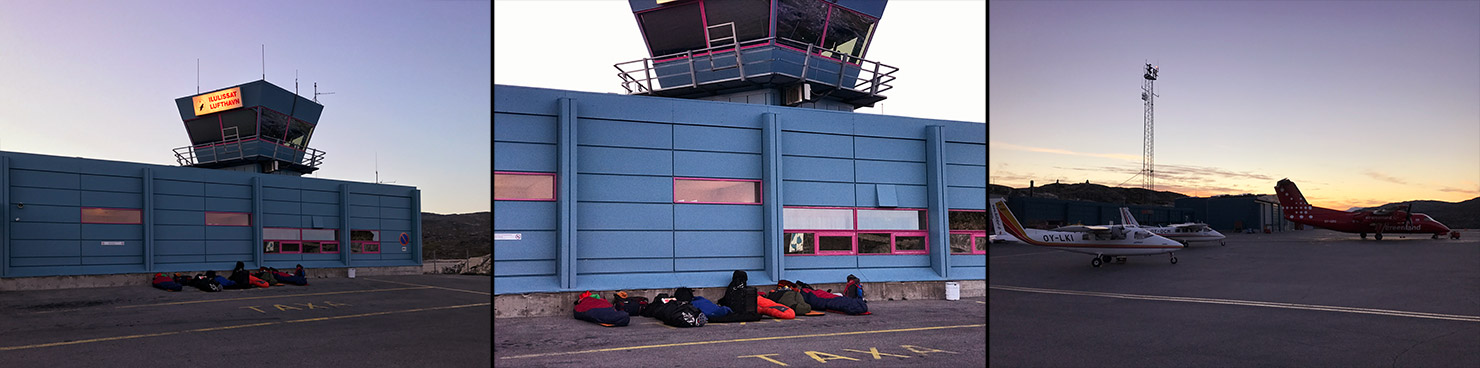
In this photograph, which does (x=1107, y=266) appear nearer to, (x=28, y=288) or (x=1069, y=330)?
(x=1069, y=330)

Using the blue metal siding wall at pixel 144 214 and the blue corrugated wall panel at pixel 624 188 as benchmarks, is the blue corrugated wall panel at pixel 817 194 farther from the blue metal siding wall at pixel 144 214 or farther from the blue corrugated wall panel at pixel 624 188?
the blue metal siding wall at pixel 144 214

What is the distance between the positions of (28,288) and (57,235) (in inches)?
88.3

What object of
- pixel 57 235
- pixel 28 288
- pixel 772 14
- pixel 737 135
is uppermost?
pixel 772 14

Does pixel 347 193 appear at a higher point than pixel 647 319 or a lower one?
higher

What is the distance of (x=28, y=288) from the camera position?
92.5 ft

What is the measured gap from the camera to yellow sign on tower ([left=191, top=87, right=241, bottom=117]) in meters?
38.8

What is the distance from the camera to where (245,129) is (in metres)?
38.9

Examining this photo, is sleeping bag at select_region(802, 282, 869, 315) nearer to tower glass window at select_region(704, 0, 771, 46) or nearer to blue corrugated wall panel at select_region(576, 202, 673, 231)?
blue corrugated wall panel at select_region(576, 202, 673, 231)

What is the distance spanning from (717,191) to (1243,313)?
12.3 m

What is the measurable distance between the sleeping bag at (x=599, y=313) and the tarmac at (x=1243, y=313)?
22.7 ft

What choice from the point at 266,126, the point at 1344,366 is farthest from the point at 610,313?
the point at 266,126

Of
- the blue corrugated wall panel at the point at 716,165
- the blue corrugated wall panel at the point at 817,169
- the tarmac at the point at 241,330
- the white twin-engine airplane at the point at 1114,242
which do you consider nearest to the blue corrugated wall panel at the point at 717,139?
the blue corrugated wall panel at the point at 716,165

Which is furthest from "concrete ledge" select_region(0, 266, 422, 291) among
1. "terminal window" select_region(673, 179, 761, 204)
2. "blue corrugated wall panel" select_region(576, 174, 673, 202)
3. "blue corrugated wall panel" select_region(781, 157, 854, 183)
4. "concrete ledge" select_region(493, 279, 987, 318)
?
"blue corrugated wall panel" select_region(781, 157, 854, 183)

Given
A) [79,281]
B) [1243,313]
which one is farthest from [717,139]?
[79,281]
